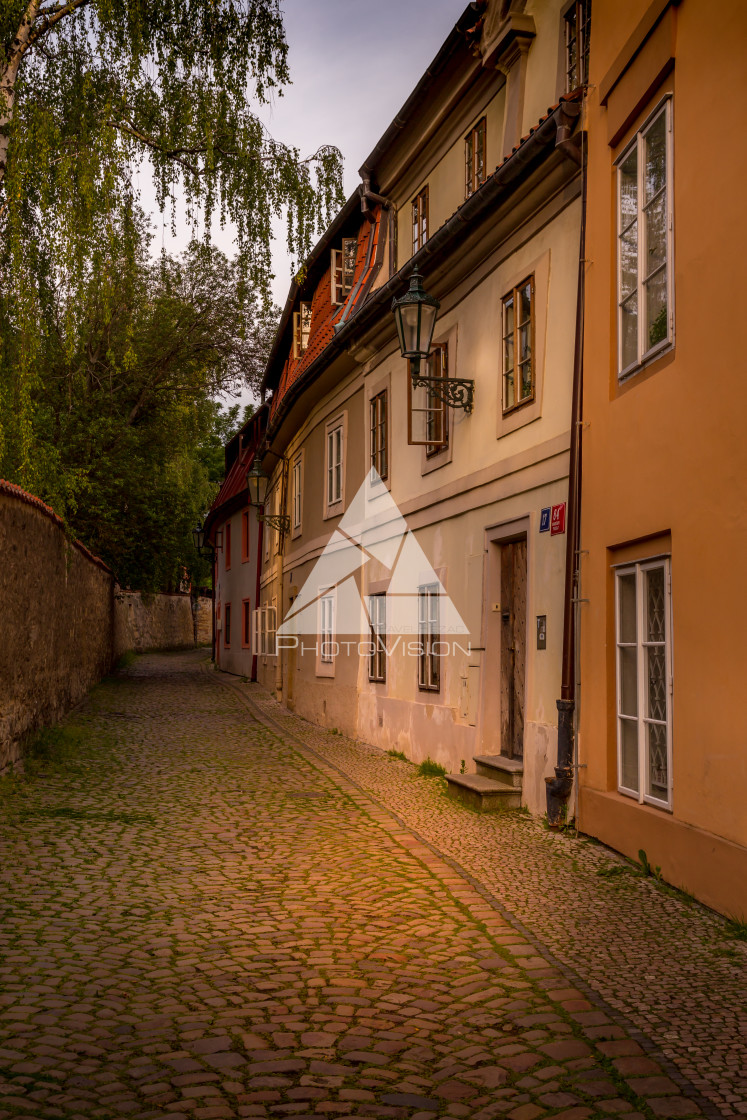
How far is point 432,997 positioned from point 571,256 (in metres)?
6.13

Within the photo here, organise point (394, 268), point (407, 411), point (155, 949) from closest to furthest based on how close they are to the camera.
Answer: point (155, 949) < point (407, 411) < point (394, 268)

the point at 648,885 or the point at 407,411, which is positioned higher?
the point at 407,411

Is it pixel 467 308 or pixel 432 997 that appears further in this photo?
pixel 467 308

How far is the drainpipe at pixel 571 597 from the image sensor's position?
26.3 ft

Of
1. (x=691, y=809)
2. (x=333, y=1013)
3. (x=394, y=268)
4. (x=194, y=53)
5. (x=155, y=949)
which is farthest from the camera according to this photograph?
(x=394, y=268)

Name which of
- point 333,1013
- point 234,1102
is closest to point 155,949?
point 333,1013

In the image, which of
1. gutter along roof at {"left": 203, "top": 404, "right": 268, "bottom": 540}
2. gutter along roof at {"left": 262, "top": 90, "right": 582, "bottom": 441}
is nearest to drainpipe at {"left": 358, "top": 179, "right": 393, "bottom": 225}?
gutter along roof at {"left": 262, "top": 90, "right": 582, "bottom": 441}

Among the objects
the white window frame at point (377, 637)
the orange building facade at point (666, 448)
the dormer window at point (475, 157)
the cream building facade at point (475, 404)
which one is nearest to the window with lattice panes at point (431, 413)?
the cream building facade at point (475, 404)

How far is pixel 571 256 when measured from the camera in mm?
8641

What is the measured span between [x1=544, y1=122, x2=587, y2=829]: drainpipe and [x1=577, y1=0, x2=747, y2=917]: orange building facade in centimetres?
8

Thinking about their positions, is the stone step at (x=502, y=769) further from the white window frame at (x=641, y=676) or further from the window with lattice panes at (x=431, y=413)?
the window with lattice panes at (x=431, y=413)

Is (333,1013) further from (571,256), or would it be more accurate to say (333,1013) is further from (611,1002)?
(571,256)

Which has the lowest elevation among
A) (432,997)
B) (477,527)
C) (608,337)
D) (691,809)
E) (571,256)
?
(432,997)

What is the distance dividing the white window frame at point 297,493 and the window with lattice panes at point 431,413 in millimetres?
7193
